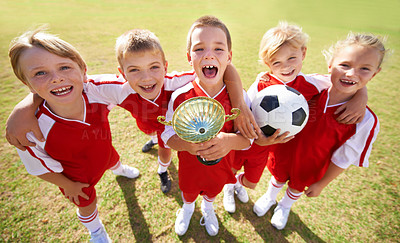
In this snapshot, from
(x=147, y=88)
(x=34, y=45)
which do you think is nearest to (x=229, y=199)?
(x=147, y=88)

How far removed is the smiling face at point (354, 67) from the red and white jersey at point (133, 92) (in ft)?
4.46

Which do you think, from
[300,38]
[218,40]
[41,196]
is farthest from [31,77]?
[300,38]

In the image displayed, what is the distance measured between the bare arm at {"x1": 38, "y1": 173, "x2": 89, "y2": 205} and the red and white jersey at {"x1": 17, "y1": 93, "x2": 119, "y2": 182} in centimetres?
6

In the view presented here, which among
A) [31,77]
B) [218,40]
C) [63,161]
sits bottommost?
[63,161]

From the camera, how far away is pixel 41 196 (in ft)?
8.30

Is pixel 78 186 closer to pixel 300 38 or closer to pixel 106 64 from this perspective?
pixel 300 38

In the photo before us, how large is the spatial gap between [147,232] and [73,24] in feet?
37.6

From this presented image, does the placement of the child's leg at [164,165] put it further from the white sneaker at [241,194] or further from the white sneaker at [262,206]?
the white sneaker at [262,206]

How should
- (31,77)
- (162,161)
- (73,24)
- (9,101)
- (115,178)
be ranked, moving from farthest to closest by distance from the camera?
(73,24)
(9,101)
(115,178)
(162,161)
(31,77)

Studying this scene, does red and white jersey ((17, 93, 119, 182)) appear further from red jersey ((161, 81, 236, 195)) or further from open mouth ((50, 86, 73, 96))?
red jersey ((161, 81, 236, 195))

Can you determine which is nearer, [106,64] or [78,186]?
[78,186]

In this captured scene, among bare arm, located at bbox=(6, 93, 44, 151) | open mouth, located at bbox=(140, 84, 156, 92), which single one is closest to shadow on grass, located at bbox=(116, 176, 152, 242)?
bare arm, located at bbox=(6, 93, 44, 151)

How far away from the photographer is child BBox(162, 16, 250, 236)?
1470 mm

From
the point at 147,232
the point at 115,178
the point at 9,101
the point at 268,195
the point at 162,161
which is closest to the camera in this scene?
the point at 147,232
